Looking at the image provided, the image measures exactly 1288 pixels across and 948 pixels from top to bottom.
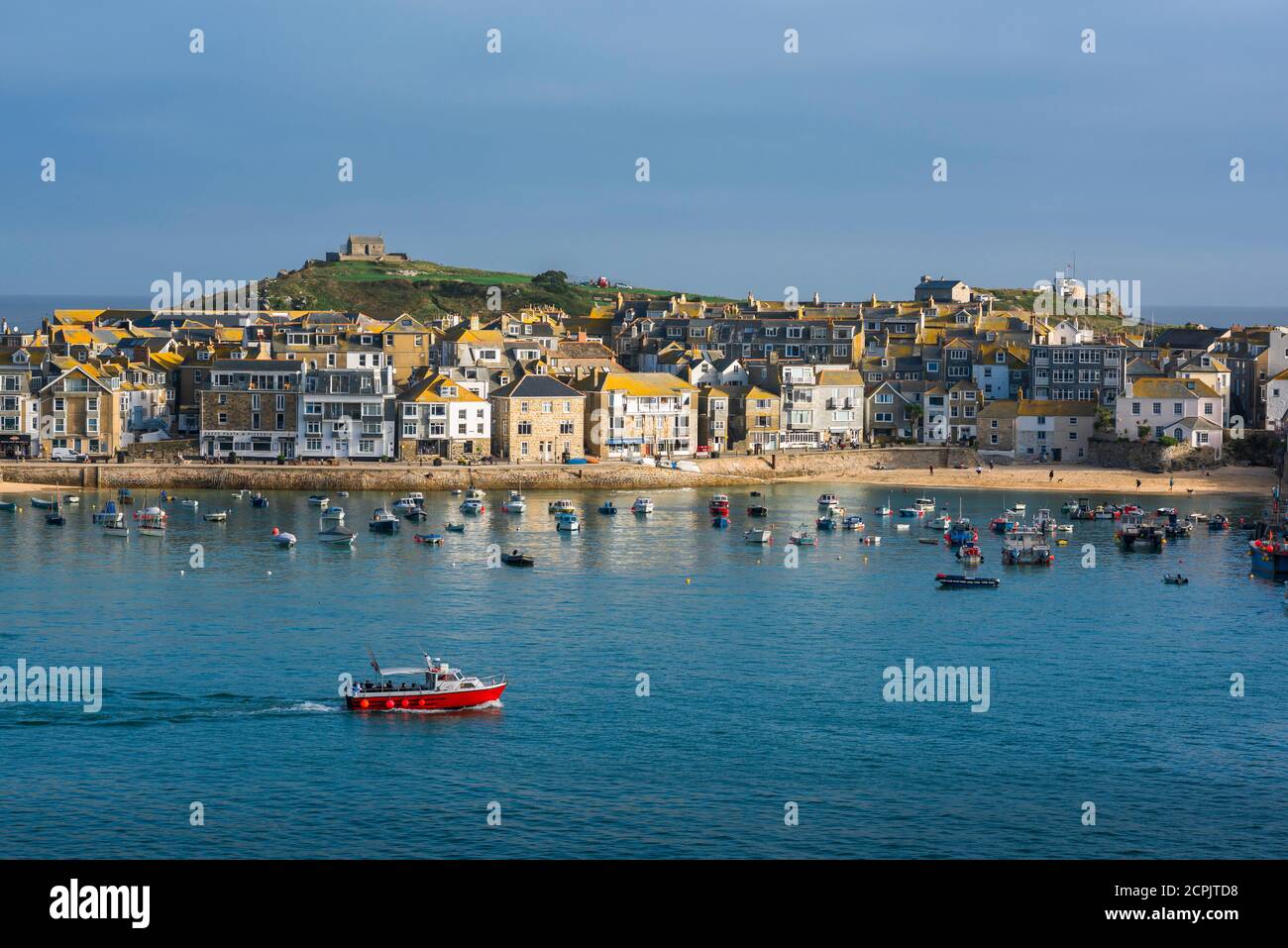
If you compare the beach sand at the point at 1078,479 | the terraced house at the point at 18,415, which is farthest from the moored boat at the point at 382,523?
the beach sand at the point at 1078,479

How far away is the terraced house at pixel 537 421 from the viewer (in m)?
78.5

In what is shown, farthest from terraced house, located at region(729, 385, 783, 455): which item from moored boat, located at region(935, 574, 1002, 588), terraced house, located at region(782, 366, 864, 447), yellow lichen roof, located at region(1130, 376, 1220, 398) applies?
moored boat, located at region(935, 574, 1002, 588)

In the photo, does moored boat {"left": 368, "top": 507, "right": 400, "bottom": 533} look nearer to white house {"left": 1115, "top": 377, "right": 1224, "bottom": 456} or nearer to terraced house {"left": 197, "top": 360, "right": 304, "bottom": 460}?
terraced house {"left": 197, "top": 360, "right": 304, "bottom": 460}

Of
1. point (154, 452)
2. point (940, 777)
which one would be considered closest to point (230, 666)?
point (940, 777)

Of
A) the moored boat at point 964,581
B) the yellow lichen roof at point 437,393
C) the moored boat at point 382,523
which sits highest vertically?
the yellow lichen roof at point 437,393

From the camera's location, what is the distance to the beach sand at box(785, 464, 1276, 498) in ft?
254

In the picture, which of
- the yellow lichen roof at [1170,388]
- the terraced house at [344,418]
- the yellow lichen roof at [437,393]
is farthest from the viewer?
the yellow lichen roof at [1170,388]

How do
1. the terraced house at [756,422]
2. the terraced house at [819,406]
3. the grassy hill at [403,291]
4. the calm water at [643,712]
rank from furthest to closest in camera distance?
the grassy hill at [403,291], the terraced house at [819,406], the terraced house at [756,422], the calm water at [643,712]

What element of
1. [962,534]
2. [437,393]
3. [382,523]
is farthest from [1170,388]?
[382,523]

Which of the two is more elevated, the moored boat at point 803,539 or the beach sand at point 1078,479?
the beach sand at point 1078,479

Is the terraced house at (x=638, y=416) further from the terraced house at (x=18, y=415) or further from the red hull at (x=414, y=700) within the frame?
the red hull at (x=414, y=700)

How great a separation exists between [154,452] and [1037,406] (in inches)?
1729

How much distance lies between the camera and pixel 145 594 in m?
46.7

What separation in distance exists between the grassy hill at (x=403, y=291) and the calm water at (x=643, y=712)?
79.7 meters
